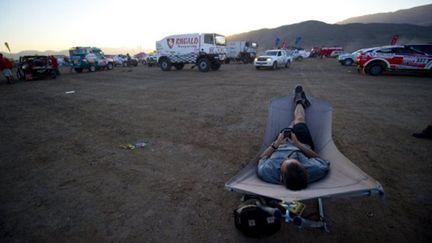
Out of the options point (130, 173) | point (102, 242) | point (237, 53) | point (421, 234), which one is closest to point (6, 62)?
point (130, 173)

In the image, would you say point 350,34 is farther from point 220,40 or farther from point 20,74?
point 20,74

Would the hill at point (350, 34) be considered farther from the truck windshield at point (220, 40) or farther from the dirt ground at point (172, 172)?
the dirt ground at point (172, 172)

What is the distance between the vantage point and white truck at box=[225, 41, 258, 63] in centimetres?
2953

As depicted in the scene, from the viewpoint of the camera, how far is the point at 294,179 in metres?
2.25

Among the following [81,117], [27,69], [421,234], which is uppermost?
[27,69]

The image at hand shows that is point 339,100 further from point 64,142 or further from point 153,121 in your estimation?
point 64,142

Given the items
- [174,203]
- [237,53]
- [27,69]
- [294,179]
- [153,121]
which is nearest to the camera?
[294,179]

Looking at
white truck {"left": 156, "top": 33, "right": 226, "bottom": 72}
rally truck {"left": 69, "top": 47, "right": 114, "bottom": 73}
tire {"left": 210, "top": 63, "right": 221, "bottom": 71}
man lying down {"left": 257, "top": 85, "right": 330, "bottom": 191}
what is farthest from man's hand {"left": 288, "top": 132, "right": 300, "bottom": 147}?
rally truck {"left": 69, "top": 47, "right": 114, "bottom": 73}

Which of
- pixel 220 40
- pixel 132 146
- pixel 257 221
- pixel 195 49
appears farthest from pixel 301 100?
pixel 220 40

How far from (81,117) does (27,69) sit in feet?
43.3

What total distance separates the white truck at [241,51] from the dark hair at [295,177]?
1110 inches

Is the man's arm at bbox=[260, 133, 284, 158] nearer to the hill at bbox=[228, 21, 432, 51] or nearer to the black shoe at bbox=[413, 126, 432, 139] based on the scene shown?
the black shoe at bbox=[413, 126, 432, 139]

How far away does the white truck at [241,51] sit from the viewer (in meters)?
29.5

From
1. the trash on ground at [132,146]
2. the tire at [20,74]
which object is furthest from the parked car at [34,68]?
the trash on ground at [132,146]
